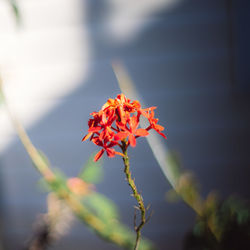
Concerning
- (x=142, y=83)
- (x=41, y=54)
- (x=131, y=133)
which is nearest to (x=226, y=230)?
(x=131, y=133)

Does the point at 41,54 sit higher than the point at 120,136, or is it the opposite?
the point at 41,54

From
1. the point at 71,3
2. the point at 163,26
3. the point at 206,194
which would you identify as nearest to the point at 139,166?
the point at 206,194

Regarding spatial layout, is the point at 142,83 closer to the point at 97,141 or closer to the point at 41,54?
the point at 41,54

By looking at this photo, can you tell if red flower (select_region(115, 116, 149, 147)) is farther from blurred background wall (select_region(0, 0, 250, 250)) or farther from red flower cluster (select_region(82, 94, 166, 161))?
blurred background wall (select_region(0, 0, 250, 250))

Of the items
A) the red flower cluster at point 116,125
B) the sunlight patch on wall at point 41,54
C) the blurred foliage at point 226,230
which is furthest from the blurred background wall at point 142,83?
the red flower cluster at point 116,125

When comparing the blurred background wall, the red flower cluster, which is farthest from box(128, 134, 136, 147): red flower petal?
the blurred background wall

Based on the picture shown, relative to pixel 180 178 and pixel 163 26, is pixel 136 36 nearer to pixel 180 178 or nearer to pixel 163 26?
pixel 163 26

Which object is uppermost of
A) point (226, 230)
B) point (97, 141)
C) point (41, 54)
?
point (41, 54)

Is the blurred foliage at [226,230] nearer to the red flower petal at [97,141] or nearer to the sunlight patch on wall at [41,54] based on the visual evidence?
the red flower petal at [97,141]
